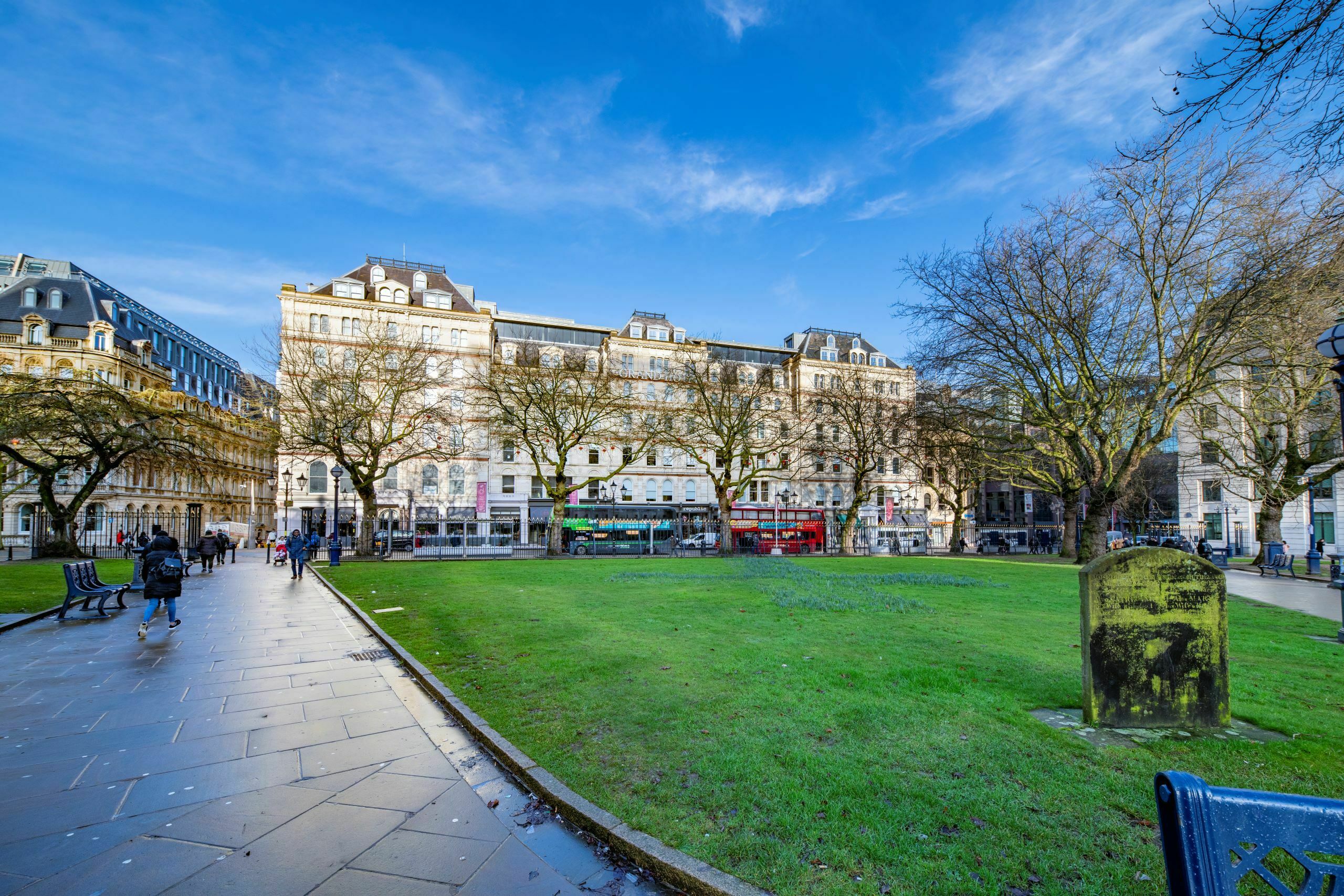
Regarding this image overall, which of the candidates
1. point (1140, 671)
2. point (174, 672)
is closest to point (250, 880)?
point (174, 672)

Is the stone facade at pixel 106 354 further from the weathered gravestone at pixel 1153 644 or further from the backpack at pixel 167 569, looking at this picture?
the weathered gravestone at pixel 1153 644

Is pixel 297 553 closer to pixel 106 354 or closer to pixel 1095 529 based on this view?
pixel 1095 529

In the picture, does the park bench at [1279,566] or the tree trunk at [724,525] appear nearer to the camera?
the park bench at [1279,566]

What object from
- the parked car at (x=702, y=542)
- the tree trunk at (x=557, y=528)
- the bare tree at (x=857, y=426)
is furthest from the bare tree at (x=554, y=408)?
the bare tree at (x=857, y=426)

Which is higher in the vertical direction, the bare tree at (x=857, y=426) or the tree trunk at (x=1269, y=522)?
the bare tree at (x=857, y=426)

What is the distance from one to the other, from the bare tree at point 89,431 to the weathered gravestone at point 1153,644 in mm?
26434

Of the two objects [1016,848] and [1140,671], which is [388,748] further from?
[1140,671]

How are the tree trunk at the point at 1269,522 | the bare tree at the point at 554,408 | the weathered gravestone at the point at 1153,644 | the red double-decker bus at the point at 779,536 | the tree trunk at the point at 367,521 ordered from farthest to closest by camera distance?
the red double-decker bus at the point at 779,536
the bare tree at the point at 554,408
the tree trunk at the point at 367,521
the tree trunk at the point at 1269,522
the weathered gravestone at the point at 1153,644

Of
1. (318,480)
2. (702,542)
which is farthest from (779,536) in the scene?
(318,480)

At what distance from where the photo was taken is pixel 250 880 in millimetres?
3367

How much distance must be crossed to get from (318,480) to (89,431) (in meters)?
27.3

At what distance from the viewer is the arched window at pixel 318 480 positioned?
5019 centimetres

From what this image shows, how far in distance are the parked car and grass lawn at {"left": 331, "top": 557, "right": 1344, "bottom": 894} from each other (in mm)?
27797

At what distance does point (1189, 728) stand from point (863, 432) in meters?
37.2
